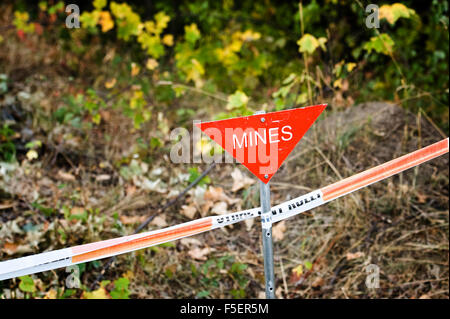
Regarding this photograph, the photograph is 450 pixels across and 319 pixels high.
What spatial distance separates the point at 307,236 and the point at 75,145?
2148 millimetres

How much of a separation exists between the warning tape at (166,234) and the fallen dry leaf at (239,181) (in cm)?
133

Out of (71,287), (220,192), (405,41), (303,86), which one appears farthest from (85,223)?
(405,41)

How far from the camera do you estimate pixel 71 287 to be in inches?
88.6

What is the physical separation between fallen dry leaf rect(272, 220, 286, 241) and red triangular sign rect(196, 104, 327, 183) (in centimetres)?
121

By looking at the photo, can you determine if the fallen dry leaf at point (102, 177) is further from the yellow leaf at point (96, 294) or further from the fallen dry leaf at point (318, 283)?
the fallen dry leaf at point (318, 283)

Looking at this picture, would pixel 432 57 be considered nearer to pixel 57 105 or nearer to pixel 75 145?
pixel 75 145

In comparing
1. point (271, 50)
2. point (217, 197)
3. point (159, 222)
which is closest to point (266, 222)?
point (159, 222)

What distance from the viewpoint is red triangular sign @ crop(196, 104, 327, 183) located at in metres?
1.63

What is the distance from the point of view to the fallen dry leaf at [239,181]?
319 centimetres

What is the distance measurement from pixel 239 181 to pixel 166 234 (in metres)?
1.56

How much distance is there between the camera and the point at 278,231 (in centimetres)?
281

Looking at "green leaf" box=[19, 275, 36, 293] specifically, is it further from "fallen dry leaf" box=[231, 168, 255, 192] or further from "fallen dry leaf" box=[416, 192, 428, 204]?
"fallen dry leaf" box=[416, 192, 428, 204]

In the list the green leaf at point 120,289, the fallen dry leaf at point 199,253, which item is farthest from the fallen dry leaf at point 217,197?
the green leaf at point 120,289

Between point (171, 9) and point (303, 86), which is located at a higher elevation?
point (171, 9)
